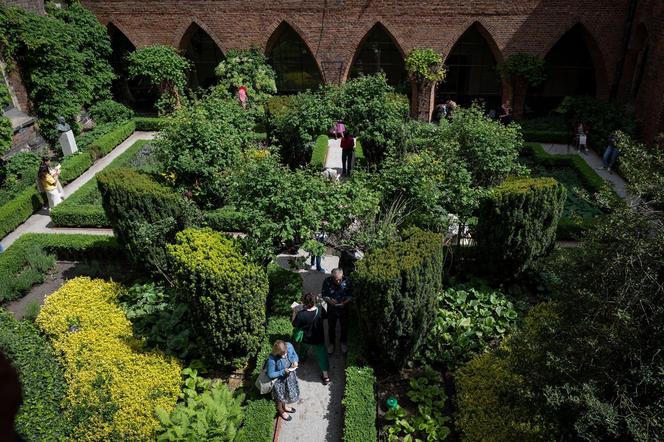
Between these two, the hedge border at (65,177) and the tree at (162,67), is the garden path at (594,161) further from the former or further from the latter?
the hedge border at (65,177)

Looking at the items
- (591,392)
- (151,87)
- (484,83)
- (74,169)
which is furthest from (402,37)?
(591,392)

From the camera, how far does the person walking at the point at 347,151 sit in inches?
516

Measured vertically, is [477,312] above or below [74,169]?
below

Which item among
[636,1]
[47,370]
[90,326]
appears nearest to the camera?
[47,370]

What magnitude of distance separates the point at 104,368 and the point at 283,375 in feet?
9.18

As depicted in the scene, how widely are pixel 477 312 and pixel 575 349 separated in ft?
11.9

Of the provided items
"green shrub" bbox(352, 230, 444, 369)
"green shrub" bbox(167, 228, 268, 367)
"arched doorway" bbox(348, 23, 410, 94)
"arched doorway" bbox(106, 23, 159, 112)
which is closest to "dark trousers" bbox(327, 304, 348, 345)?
"green shrub" bbox(352, 230, 444, 369)

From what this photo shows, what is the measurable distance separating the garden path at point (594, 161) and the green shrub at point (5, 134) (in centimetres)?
1535

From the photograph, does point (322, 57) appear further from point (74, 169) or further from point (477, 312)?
point (477, 312)

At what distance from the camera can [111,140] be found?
53.3 feet

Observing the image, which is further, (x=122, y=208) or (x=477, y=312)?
(x=122, y=208)

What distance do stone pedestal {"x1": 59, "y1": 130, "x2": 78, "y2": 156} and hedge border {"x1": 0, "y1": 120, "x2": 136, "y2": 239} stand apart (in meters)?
0.45

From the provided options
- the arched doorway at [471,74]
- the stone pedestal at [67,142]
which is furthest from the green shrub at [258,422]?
the arched doorway at [471,74]

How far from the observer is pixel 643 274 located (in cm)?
453
